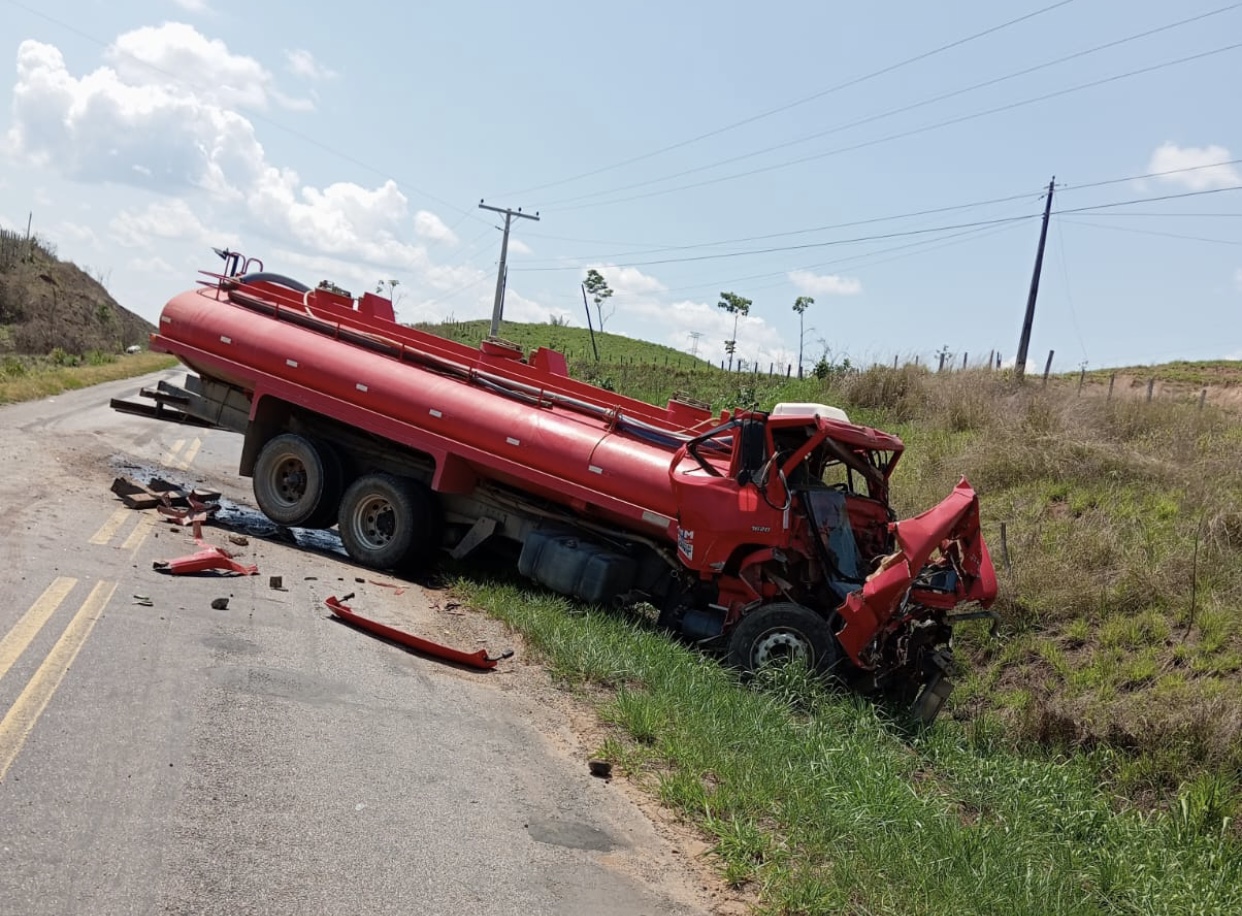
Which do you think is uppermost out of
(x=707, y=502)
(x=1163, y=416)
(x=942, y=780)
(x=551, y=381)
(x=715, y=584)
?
(x=1163, y=416)

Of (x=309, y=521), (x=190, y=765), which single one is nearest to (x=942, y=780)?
(x=190, y=765)

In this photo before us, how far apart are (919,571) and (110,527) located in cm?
706

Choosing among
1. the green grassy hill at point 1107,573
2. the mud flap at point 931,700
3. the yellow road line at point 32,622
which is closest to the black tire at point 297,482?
the yellow road line at point 32,622

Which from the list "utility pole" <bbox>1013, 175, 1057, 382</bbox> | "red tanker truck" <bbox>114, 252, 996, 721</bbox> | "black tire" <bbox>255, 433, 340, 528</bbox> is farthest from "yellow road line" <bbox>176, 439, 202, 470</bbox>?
"utility pole" <bbox>1013, 175, 1057, 382</bbox>

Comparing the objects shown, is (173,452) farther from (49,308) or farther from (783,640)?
(49,308)

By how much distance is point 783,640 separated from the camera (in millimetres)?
8180

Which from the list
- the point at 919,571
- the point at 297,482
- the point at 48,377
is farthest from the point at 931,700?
the point at 48,377

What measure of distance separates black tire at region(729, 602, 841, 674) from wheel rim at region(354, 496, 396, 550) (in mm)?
4283

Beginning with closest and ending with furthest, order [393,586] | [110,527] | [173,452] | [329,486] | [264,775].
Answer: [264,775] < [110,527] < [393,586] < [329,486] < [173,452]

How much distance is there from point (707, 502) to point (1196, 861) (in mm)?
4195

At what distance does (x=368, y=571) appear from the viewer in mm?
10586

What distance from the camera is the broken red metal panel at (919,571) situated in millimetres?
7695

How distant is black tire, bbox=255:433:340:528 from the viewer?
11414 mm

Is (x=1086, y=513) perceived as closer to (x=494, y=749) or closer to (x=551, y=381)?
(x=551, y=381)
